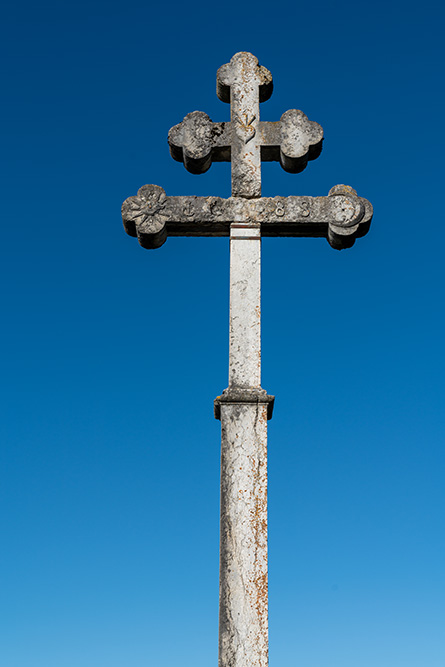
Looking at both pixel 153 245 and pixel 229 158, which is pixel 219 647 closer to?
pixel 153 245

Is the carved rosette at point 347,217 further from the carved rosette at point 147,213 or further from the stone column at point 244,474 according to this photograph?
the carved rosette at point 147,213

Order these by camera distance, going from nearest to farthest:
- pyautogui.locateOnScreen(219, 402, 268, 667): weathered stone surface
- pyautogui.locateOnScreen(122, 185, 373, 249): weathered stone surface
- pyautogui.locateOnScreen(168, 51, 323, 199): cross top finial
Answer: pyautogui.locateOnScreen(219, 402, 268, 667): weathered stone surface, pyautogui.locateOnScreen(122, 185, 373, 249): weathered stone surface, pyautogui.locateOnScreen(168, 51, 323, 199): cross top finial

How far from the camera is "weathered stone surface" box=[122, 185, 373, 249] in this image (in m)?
7.93

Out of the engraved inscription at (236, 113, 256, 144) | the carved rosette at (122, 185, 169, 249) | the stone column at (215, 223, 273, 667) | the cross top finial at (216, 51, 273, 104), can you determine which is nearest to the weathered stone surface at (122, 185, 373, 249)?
the carved rosette at (122, 185, 169, 249)

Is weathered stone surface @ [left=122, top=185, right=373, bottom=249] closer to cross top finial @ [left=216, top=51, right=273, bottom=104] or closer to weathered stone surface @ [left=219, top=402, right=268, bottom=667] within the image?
cross top finial @ [left=216, top=51, right=273, bottom=104]

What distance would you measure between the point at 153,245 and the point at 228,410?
6.05 ft

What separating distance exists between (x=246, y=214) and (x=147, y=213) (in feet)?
2.83

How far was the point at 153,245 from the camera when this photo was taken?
8.21 m

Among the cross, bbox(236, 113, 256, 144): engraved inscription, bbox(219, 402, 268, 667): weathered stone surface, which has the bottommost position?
bbox(219, 402, 268, 667): weathered stone surface

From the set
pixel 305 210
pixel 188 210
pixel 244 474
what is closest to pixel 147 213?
pixel 188 210

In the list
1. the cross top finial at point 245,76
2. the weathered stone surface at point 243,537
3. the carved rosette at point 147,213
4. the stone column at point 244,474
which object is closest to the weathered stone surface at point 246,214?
the carved rosette at point 147,213

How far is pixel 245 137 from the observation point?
8195 millimetres

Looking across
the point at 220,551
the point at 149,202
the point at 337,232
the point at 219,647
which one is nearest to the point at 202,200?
the point at 149,202

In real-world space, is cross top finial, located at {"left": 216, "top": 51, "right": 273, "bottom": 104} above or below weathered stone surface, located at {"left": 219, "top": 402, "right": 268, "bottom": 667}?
above
